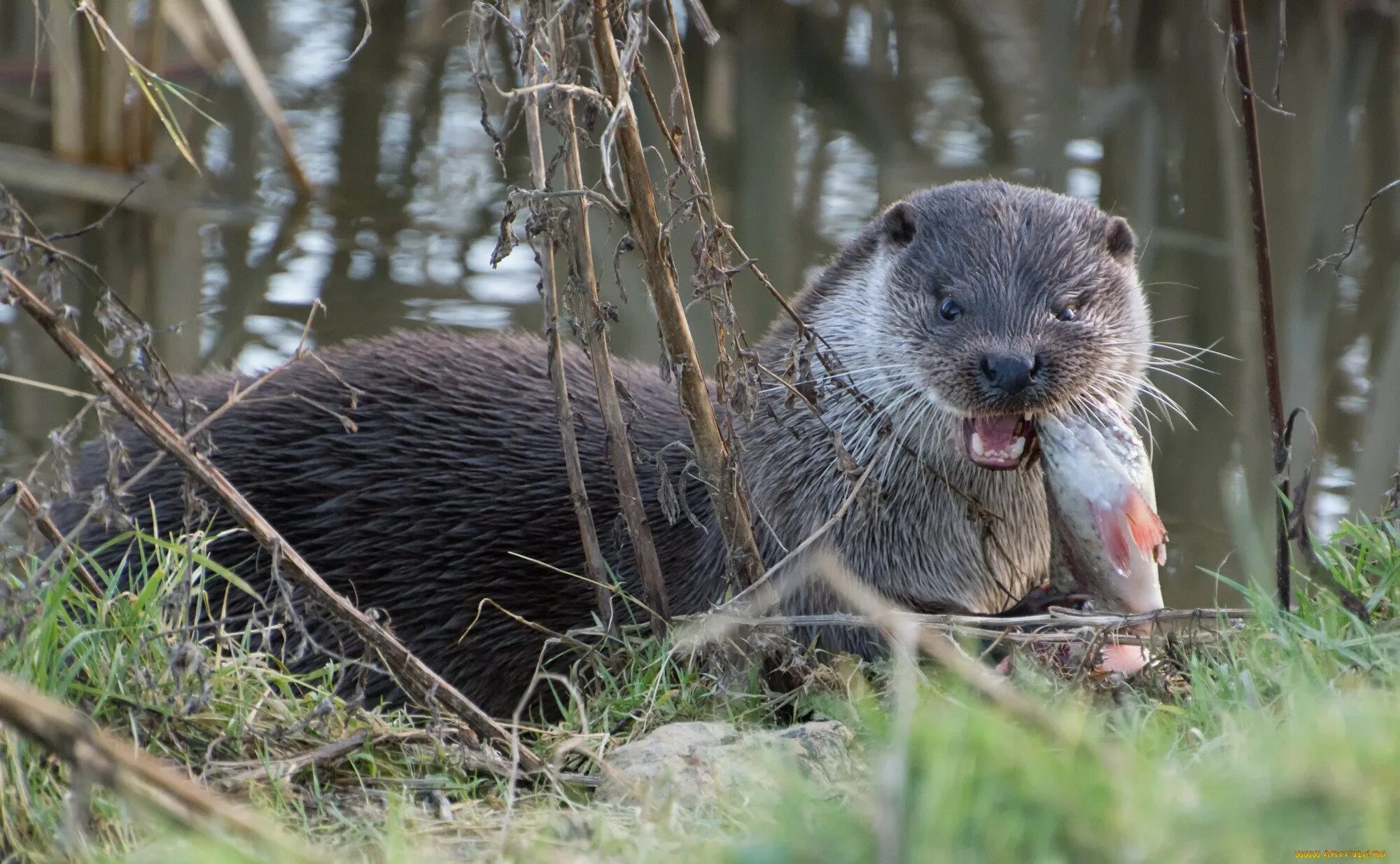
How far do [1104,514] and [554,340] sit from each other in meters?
1.01

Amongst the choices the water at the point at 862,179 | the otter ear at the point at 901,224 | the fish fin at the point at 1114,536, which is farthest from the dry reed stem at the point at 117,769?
the water at the point at 862,179

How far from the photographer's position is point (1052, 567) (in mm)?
3014

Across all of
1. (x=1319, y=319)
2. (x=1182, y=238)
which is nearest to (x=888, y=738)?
(x=1319, y=319)

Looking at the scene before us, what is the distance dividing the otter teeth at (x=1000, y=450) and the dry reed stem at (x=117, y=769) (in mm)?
1819

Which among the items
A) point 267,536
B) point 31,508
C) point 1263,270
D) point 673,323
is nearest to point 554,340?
point 673,323

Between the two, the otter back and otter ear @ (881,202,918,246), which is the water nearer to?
the otter back

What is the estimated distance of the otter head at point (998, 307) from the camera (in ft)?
9.72

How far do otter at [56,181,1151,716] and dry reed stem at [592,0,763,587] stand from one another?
14 cm

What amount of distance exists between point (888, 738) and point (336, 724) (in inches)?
44.1

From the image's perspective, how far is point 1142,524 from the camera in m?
2.79

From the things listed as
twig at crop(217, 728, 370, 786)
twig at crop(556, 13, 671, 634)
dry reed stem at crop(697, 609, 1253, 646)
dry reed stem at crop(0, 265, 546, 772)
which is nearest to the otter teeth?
dry reed stem at crop(697, 609, 1253, 646)

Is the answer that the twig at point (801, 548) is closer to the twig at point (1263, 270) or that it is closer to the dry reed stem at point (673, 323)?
the dry reed stem at point (673, 323)

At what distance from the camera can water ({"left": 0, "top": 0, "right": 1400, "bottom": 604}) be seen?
5.59m

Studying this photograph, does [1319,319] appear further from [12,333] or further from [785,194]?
[12,333]
